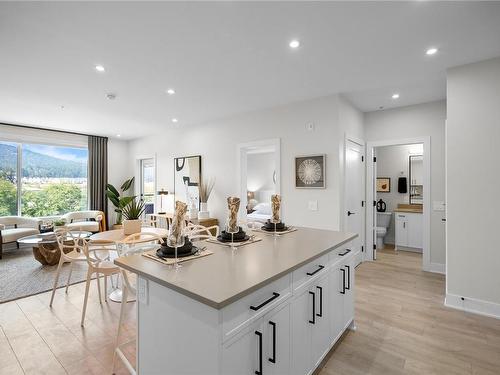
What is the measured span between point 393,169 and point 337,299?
15.3 ft

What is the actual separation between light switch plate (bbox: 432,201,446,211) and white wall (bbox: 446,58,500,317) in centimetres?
130

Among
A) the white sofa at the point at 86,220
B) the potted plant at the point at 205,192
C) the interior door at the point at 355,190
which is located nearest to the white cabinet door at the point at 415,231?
the interior door at the point at 355,190

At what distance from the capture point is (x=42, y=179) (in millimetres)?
6234

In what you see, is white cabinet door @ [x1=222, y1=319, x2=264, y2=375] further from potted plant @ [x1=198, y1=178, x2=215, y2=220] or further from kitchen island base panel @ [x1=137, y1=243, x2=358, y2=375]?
potted plant @ [x1=198, y1=178, x2=215, y2=220]

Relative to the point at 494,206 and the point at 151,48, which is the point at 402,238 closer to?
the point at 494,206

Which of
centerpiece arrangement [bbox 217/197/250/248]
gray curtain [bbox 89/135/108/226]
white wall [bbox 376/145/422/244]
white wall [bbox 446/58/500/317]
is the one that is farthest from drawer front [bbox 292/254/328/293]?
gray curtain [bbox 89/135/108/226]

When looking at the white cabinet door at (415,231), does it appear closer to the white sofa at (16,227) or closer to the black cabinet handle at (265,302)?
the black cabinet handle at (265,302)

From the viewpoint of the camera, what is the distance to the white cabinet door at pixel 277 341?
1314mm

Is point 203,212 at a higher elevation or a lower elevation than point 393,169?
lower

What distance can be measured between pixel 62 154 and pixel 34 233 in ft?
7.21

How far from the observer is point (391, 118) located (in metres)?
4.41

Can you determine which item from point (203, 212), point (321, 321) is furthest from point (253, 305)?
point (203, 212)

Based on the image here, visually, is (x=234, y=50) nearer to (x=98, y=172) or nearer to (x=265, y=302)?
(x=265, y=302)

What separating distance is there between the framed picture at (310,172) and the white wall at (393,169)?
113 inches
